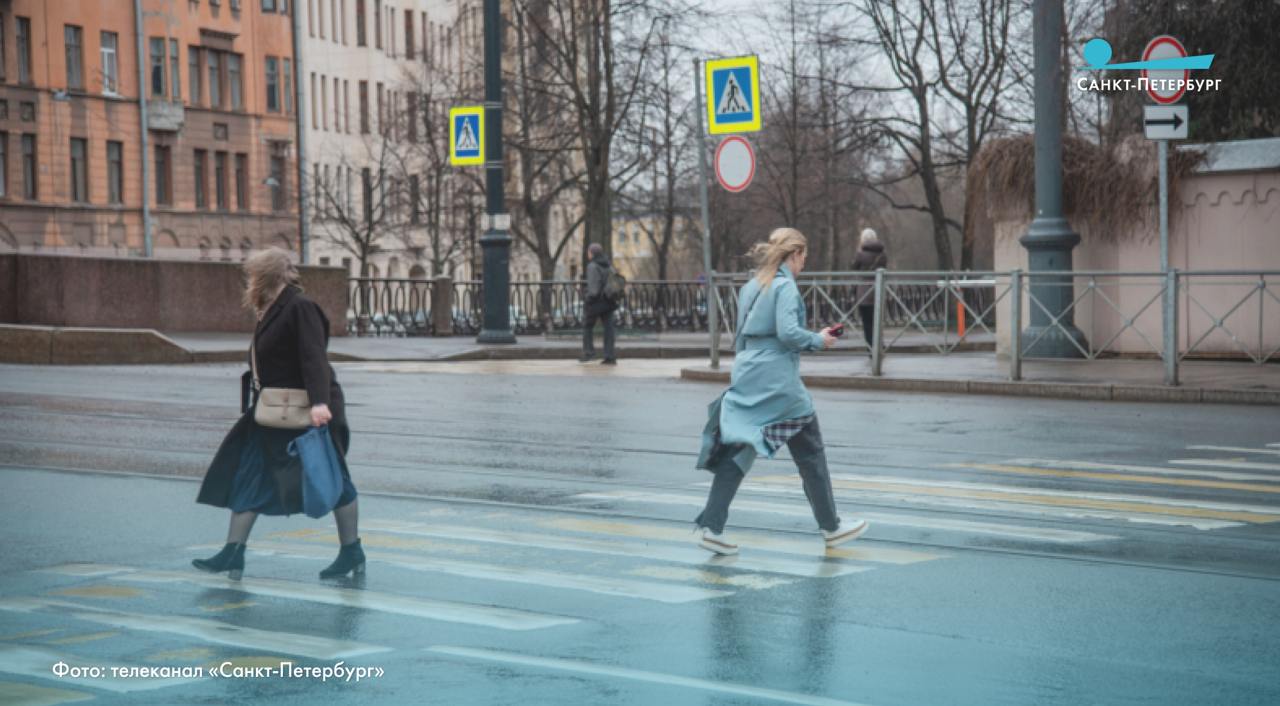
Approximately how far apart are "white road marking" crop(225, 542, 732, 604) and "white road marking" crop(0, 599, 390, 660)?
1.37 meters

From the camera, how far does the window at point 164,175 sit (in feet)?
224

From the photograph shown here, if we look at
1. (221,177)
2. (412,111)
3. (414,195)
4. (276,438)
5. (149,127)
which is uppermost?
(149,127)

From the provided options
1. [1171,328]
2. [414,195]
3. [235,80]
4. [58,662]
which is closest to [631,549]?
[58,662]

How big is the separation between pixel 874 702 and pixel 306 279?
26422 mm

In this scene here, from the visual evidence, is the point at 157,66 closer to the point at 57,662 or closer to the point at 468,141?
the point at 468,141

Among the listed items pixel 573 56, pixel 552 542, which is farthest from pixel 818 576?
pixel 573 56

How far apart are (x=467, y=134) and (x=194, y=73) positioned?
4367 cm

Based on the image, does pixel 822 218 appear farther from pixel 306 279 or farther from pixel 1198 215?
pixel 1198 215

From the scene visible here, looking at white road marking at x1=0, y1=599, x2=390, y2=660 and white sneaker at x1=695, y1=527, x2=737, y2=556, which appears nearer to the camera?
white road marking at x1=0, y1=599, x2=390, y2=660

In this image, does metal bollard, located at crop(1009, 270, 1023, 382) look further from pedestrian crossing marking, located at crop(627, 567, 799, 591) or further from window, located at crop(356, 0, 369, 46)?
window, located at crop(356, 0, 369, 46)

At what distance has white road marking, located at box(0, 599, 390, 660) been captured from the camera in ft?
21.3

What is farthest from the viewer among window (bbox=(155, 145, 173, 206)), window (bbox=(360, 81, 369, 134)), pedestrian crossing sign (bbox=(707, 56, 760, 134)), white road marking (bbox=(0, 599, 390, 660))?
window (bbox=(360, 81, 369, 134))

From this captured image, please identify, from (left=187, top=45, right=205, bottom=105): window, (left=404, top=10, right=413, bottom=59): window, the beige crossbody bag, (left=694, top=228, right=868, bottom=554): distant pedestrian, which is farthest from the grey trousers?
(left=404, top=10, right=413, bottom=59): window

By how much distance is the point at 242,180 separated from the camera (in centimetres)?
7331
